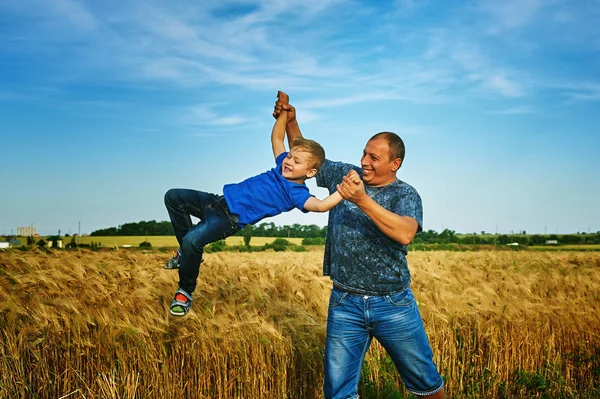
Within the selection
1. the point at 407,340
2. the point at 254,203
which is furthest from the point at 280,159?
the point at 407,340

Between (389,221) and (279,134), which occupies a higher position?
(279,134)

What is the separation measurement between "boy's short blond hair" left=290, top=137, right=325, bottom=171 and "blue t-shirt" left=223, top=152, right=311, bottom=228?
197mm

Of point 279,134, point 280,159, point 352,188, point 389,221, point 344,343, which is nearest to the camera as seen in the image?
point 352,188

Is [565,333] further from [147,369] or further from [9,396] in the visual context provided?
[9,396]

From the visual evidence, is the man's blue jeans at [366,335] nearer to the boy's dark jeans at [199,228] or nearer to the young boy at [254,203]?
the young boy at [254,203]

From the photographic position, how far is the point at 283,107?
169 inches

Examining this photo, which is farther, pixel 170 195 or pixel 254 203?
pixel 170 195

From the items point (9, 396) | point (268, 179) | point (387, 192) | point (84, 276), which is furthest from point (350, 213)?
point (84, 276)

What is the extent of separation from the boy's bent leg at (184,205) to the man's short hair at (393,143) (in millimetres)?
1293

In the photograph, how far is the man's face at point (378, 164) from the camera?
3786 mm

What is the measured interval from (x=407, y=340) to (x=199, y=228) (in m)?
1.64

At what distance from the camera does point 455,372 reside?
6508 millimetres

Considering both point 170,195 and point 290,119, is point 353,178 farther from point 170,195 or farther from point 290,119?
point 170,195

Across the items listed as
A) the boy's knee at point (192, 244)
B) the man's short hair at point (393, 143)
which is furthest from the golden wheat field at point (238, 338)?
the man's short hair at point (393, 143)
